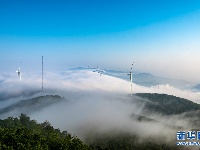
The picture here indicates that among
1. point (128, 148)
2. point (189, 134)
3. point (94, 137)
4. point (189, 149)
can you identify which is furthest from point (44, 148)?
point (189, 149)

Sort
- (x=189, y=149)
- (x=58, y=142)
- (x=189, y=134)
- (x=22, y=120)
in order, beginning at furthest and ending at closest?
(x=189, y=149)
(x=22, y=120)
(x=189, y=134)
(x=58, y=142)

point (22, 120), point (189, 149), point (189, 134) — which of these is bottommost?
point (189, 149)

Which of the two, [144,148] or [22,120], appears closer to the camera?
[22,120]

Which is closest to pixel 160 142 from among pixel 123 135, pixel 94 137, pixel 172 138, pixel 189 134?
pixel 172 138

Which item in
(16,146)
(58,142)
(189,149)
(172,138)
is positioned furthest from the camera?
(172,138)

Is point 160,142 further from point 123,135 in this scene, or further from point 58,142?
point 58,142

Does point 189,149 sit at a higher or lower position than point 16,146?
lower

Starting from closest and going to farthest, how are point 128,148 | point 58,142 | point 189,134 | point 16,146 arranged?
point 16,146, point 58,142, point 189,134, point 128,148

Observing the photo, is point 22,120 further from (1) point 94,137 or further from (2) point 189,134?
(1) point 94,137

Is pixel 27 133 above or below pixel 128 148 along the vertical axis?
above
